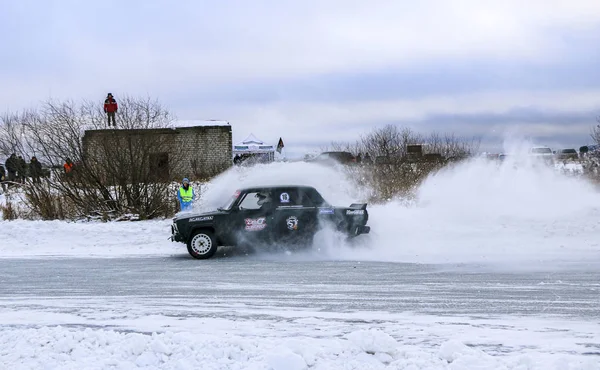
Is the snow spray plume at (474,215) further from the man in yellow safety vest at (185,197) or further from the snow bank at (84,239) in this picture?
the snow bank at (84,239)

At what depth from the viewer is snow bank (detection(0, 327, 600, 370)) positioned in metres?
5.55

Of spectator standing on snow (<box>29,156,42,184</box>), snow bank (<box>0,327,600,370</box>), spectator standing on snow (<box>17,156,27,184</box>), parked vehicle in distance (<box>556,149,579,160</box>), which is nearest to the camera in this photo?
snow bank (<box>0,327,600,370</box>)

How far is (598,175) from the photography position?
2397 centimetres

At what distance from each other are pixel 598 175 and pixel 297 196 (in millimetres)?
15582

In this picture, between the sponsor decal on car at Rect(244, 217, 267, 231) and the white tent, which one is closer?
the sponsor decal on car at Rect(244, 217, 267, 231)

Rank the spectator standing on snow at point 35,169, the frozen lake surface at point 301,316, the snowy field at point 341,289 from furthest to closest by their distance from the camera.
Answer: the spectator standing on snow at point 35,169 < the snowy field at point 341,289 < the frozen lake surface at point 301,316

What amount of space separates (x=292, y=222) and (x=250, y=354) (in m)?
7.46

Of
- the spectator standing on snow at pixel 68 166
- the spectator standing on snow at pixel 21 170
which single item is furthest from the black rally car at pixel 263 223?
the spectator standing on snow at pixel 21 170

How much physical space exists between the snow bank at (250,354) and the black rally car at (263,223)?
6.84 metres

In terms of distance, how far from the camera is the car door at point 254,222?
1333 centimetres

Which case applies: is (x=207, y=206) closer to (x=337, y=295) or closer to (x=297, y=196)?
(x=297, y=196)

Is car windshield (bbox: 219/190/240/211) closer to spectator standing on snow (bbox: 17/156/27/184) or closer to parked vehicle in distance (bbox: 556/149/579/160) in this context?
spectator standing on snow (bbox: 17/156/27/184)

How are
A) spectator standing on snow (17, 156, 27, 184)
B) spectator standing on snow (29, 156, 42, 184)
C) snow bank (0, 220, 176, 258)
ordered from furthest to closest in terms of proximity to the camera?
spectator standing on snow (17, 156, 27, 184) < spectator standing on snow (29, 156, 42, 184) < snow bank (0, 220, 176, 258)

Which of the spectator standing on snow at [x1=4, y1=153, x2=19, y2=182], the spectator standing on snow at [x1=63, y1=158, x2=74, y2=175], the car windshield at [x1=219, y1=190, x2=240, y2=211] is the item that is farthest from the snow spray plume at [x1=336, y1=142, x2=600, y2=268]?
the spectator standing on snow at [x1=4, y1=153, x2=19, y2=182]
